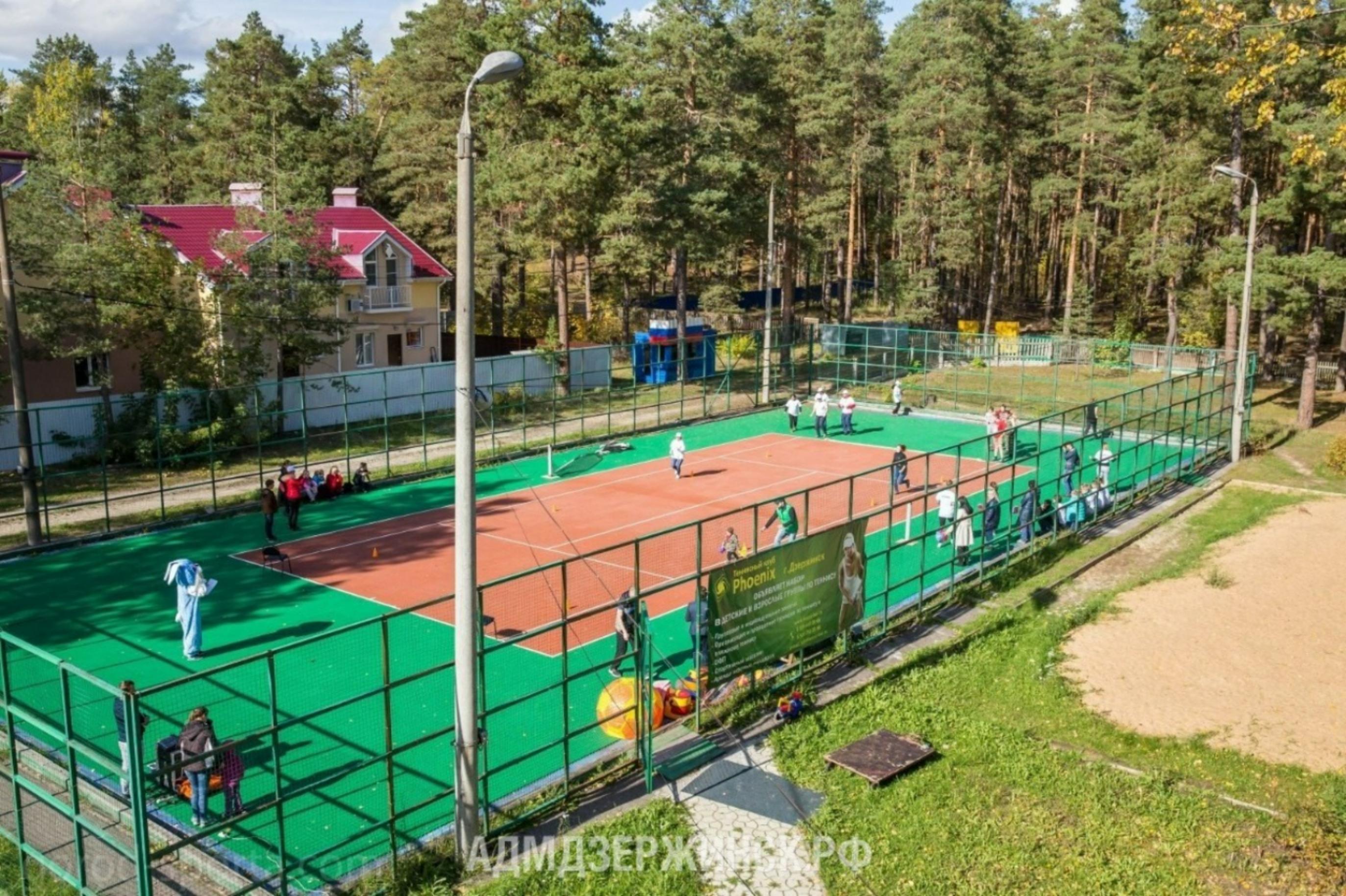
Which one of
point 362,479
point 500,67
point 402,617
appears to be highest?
point 500,67

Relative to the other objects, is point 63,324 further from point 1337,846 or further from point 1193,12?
point 1337,846

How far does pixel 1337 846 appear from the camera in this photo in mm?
11867

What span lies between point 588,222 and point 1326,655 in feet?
96.4

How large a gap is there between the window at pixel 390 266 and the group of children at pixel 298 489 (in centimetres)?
1591

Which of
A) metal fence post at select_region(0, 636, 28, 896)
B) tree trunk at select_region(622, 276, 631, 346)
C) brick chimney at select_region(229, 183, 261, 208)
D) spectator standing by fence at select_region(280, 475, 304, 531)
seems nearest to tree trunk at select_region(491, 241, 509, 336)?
tree trunk at select_region(622, 276, 631, 346)

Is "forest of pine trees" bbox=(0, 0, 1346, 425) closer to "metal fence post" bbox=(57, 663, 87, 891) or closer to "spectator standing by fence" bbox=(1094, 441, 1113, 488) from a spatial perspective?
"spectator standing by fence" bbox=(1094, 441, 1113, 488)

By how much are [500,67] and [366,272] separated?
37610mm

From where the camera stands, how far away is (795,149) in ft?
187

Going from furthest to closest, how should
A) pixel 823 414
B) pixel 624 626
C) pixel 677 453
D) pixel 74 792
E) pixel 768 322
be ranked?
pixel 768 322
pixel 823 414
pixel 677 453
pixel 624 626
pixel 74 792

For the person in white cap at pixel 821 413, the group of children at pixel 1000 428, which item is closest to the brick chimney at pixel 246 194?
the person in white cap at pixel 821 413

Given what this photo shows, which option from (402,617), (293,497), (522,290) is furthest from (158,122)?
(402,617)

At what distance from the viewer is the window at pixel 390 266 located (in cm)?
4538

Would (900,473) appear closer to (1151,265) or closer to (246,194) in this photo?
(1151,265)

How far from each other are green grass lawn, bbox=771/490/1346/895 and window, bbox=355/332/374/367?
32.9 m
